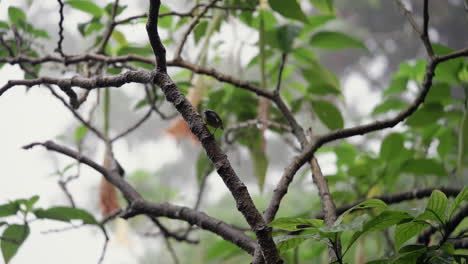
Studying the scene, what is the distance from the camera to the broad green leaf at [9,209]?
0.46 meters

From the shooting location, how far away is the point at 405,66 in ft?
2.88

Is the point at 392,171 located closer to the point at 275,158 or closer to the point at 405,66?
the point at 405,66

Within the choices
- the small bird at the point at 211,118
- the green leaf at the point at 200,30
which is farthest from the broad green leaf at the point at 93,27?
the small bird at the point at 211,118

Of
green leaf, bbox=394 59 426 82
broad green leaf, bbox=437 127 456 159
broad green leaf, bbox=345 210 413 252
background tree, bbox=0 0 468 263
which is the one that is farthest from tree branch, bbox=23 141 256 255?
green leaf, bbox=394 59 426 82

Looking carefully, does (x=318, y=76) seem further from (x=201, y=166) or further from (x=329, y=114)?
(x=201, y=166)

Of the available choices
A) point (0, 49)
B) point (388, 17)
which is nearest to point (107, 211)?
point (0, 49)

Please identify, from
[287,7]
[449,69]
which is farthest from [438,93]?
[287,7]

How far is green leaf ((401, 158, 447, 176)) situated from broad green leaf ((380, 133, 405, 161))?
0.03 meters

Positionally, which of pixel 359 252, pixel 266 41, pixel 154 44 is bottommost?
pixel 359 252

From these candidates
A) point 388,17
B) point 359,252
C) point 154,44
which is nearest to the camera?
point 154,44

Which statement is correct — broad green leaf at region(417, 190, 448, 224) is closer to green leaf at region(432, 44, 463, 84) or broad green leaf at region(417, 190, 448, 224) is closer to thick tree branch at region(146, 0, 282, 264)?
thick tree branch at region(146, 0, 282, 264)

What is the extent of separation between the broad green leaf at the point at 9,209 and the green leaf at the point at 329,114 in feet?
1.21

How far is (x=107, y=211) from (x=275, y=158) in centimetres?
733

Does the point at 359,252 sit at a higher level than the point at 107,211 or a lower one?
lower
